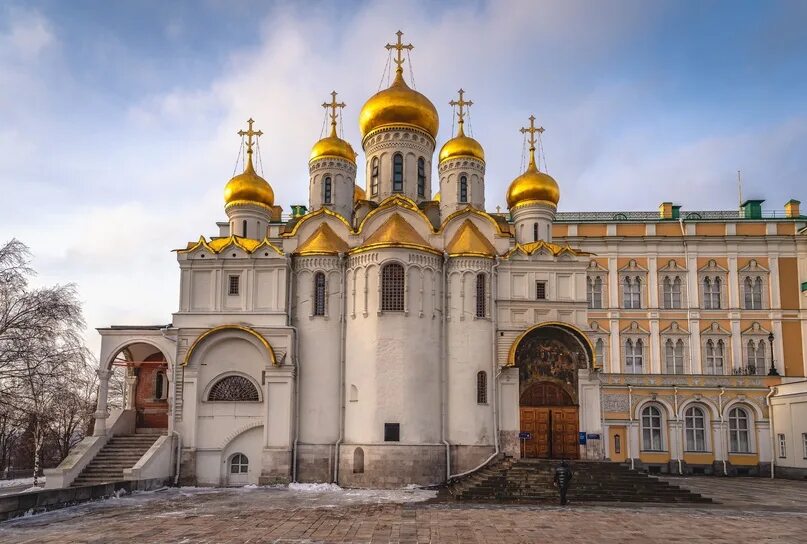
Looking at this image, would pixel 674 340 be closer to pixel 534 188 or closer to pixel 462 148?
pixel 534 188

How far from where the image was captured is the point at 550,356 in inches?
1081

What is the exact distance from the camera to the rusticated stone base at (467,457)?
26.1 metres

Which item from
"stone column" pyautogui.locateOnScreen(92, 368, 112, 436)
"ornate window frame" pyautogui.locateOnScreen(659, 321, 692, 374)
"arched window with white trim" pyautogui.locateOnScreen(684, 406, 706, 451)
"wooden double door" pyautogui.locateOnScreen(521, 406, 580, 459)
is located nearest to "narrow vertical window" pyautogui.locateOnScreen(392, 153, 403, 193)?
"wooden double door" pyautogui.locateOnScreen(521, 406, 580, 459)

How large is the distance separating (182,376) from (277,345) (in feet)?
11.4

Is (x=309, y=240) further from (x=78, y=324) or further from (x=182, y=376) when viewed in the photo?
(x=78, y=324)

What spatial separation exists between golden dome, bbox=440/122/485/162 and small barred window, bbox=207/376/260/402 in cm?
1220

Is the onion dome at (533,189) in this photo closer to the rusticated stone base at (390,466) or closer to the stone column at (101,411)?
the rusticated stone base at (390,466)

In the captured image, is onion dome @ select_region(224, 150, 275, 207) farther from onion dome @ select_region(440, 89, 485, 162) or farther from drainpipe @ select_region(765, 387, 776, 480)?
drainpipe @ select_region(765, 387, 776, 480)

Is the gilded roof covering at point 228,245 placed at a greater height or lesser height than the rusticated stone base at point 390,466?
greater

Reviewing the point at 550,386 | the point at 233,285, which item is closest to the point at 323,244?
the point at 233,285

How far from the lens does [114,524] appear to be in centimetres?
1677

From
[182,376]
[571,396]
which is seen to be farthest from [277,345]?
[571,396]

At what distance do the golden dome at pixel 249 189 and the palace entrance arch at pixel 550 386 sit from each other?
11740 millimetres

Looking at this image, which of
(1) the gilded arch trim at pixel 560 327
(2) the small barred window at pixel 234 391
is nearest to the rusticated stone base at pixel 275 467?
(2) the small barred window at pixel 234 391
